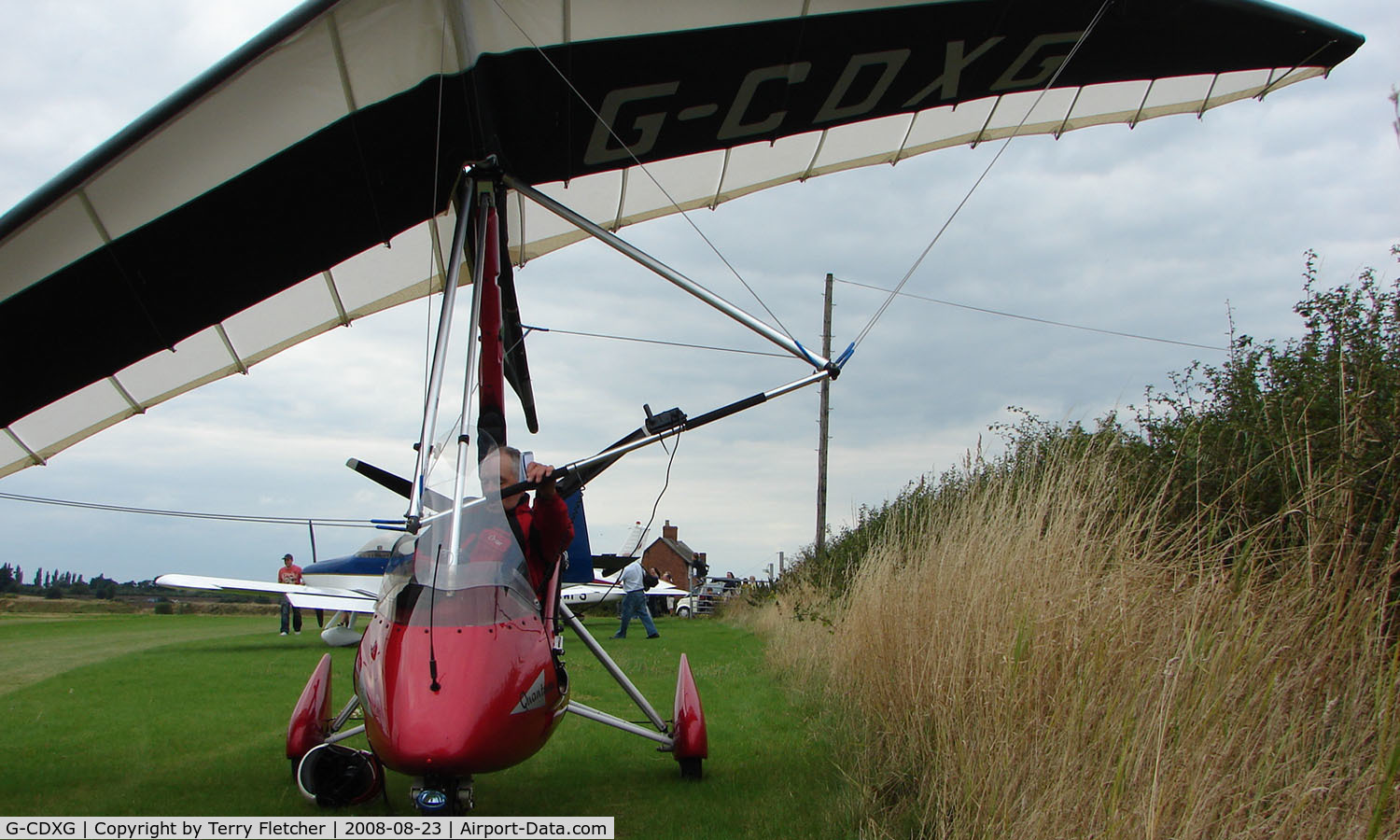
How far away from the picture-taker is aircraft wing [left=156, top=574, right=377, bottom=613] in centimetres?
1596

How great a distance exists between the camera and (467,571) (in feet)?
14.0

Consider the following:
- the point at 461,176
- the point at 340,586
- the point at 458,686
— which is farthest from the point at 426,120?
the point at 340,586

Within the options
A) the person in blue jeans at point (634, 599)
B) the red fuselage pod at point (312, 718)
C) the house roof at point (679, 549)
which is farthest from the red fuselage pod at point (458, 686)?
the house roof at point (679, 549)

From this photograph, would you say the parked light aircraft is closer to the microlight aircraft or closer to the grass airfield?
the grass airfield

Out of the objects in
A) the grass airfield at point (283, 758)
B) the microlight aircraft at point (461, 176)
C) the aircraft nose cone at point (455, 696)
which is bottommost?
the grass airfield at point (283, 758)

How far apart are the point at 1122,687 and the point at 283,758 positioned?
534cm

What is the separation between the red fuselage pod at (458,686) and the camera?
376cm

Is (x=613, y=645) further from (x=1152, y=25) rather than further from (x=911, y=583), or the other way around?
(x=1152, y=25)

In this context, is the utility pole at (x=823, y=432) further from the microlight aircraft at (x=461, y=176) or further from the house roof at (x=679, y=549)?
the house roof at (x=679, y=549)

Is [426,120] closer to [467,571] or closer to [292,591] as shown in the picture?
[467,571]

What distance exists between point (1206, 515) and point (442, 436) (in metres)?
3.79

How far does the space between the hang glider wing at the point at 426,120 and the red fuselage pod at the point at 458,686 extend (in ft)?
9.01

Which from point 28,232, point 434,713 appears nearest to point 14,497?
point 28,232

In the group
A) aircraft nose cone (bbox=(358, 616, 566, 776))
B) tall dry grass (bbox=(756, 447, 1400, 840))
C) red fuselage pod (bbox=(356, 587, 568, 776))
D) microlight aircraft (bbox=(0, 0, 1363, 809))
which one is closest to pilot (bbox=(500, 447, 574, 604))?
microlight aircraft (bbox=(0, 0, 1363, 809))
